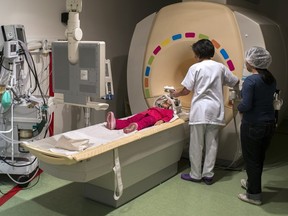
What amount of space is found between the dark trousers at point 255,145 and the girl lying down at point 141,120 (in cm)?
70

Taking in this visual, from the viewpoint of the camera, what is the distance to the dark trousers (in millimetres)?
2686

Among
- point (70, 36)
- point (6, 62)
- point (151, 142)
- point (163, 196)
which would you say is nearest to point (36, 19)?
point (6, 62)

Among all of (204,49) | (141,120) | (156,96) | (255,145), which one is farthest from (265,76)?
(156,96)

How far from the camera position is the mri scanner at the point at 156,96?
2.44 m

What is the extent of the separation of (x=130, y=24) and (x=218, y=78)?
2240 mm

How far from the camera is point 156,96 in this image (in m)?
3.79

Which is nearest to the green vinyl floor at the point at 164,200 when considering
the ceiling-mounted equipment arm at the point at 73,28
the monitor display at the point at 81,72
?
the monitor display at the point at 81,72

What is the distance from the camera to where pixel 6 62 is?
3.10 m

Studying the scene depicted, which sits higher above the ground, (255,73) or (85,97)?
(255,73)

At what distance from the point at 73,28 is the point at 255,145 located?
158cm

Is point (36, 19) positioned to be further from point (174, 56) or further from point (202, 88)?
point (202, 88)

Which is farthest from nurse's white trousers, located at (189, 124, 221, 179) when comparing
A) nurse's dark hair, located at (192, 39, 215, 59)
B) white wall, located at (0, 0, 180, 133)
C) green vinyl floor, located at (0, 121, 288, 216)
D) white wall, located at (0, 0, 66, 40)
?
white wall, located at (0, 0, 66, 40)

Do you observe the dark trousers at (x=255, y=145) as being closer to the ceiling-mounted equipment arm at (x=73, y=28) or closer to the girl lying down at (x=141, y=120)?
the girl lying down at (x=141, y=120)

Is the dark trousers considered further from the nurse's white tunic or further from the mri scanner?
the mri scanner
